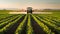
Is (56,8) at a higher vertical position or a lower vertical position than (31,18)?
higher

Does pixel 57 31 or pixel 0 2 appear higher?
pixel 0 2

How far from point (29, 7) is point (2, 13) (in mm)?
1422

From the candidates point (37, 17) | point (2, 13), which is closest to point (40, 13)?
point (37, 17)

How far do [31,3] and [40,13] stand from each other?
687mm

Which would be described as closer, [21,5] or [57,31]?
[57,31]

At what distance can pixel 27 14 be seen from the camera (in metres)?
8.41

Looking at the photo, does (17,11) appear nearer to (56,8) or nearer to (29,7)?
(29,7)

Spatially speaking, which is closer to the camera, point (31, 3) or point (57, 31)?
point (57, 31)

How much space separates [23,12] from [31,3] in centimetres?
59

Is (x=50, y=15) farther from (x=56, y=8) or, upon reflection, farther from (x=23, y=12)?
(x=23, y=12)

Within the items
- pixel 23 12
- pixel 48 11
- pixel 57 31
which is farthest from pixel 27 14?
pixel 57 31

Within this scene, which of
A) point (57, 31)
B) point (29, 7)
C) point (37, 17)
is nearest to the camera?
point (57, 31)

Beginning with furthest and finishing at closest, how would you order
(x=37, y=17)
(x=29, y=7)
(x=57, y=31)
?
1. (x=37, y=17)
2. (x=29, y=7)
3. (x=57, y=31)

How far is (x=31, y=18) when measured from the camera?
8570 millimetres
